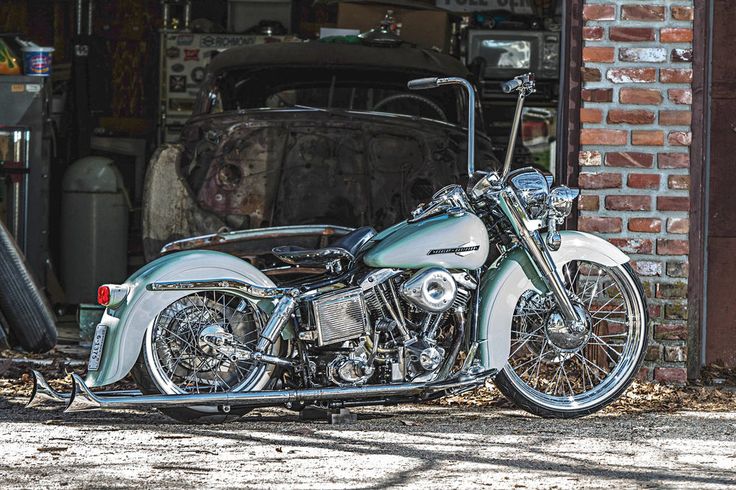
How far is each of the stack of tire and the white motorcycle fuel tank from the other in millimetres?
2549

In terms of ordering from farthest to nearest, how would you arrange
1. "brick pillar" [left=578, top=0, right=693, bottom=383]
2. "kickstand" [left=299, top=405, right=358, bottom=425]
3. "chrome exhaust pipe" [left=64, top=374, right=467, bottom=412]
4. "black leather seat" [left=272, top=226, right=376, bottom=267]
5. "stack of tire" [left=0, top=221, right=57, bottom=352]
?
1. "stack of tire" [left=0, top=221, right=57, bottom=352]
2. "brick pillar" [left=578, top=0, right=693, bottom=383]
3. "kickstand" [left=299, top=405, right=358, bottom=425]
4. "black leather seat" [left=272, top=226, right=376, bottom=267]
5. "chrome exhaust pipe" [left=64, top=374, right=467, bottom=412]

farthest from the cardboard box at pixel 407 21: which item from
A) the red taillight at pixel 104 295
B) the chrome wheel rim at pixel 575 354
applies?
the red taillight at pixel 104 295

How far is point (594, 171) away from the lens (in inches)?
234

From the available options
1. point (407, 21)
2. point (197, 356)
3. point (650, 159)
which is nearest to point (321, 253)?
point (197, 356)

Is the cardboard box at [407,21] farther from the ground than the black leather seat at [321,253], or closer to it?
farther from the ground

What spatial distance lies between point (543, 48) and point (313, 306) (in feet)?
23.7

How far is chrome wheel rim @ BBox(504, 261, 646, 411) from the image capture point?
513 cm

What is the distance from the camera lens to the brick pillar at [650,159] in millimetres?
5922

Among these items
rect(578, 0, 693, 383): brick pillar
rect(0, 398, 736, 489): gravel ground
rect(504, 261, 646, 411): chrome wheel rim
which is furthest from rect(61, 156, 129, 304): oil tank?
rect(504, 261, 646, 411): chrome wheel rim

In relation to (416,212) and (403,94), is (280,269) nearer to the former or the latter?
(416,212)

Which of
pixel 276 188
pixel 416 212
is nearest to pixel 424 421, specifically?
pixel 416 212

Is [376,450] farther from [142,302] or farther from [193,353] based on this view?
[142,302]

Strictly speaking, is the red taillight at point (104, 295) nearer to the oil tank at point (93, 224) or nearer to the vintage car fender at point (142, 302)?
the vintage car fender at point (142, 302)

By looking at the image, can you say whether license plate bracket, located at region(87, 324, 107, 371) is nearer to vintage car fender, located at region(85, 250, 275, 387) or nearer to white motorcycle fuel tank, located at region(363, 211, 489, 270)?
vintage car fender, located at region(85, 250, 275, 387)
